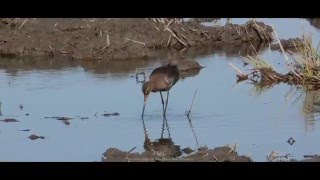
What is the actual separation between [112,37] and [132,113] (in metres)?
4.62

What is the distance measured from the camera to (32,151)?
18.3 ft

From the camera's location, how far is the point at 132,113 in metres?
7.07

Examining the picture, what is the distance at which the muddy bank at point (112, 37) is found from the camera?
11352 mm

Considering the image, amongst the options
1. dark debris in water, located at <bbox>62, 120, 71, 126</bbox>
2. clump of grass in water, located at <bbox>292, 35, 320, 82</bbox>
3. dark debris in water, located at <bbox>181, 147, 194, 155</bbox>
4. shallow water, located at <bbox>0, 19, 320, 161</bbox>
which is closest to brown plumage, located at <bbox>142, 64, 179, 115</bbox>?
shallow water, located at <bbox>0, 19, 320, 161</bbox>

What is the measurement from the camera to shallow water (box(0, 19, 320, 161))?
5.62m

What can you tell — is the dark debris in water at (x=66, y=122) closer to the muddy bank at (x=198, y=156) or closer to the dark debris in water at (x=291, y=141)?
the muddy bank at (x=198, y=156)

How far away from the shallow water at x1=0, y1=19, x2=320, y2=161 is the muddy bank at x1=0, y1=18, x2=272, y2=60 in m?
0.92

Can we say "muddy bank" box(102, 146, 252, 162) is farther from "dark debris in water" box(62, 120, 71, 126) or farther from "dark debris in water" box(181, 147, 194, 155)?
"dark debris in water" box(62, 120, 71, 126)

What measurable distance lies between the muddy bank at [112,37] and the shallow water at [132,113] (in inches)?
36.4

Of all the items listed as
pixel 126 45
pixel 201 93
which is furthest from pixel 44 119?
pixel 126 45

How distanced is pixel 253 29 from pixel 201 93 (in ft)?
18.0

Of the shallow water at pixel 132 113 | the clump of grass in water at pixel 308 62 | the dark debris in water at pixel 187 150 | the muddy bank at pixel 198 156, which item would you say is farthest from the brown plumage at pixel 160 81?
the muddy bank at pixel 198 156

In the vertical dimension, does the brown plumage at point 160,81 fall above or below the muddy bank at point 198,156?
above
